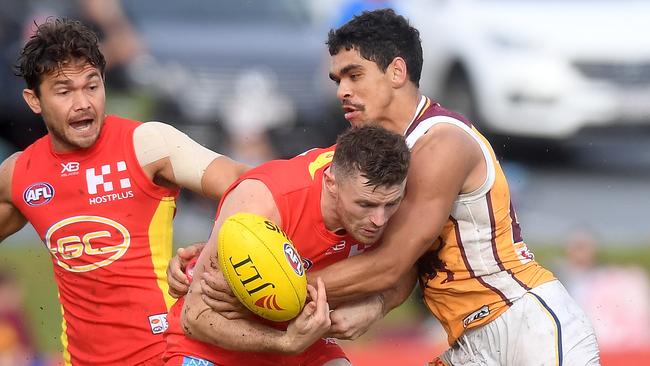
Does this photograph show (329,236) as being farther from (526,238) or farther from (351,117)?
(526,238)

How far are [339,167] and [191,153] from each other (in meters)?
1.15

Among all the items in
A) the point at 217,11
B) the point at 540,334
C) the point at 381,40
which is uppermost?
the point at 381,40

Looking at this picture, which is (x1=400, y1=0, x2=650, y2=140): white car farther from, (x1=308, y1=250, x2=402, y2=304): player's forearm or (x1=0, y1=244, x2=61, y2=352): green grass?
(x1=308, y1=250, x2=402, y2=304): player's forearm

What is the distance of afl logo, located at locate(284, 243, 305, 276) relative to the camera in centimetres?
524

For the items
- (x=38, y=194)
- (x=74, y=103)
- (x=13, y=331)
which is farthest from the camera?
(x=13, y=331)

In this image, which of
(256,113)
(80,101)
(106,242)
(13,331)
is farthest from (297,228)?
(256,113)

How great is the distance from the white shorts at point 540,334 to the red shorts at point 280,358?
28.1 inches

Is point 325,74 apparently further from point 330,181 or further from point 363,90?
point 330,181

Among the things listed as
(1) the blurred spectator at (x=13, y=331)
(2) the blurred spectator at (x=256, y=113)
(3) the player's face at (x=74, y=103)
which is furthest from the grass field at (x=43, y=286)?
(3) the player's face at (x=74, y=103)

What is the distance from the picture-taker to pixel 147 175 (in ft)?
20.6

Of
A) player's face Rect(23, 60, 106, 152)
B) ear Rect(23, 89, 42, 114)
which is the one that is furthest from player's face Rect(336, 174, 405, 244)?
ear Rect(23, 89, 42, 114)

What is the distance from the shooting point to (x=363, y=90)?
19.3ft

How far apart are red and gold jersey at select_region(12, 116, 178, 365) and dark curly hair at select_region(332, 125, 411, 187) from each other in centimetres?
133

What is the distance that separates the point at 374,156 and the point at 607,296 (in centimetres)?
724
